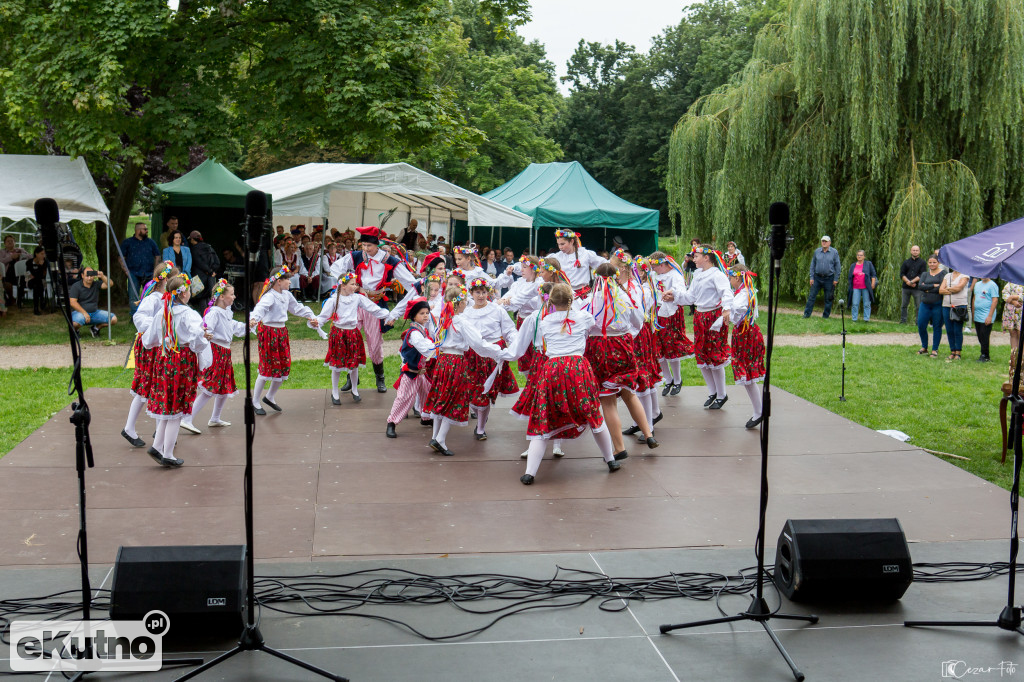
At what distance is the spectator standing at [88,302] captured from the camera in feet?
49.4

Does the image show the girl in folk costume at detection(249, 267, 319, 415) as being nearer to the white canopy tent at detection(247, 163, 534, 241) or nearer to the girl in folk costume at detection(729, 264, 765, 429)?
the girl in folk costume at detection(729, 264, 765, 429)

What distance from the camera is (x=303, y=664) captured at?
163 inches

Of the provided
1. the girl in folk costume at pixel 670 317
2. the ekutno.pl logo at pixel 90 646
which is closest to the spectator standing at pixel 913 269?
the girl in folk costume at pixel 670 317

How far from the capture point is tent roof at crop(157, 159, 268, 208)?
17.5 m

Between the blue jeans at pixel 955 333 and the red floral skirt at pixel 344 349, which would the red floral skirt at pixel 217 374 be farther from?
the blue jeans at pixel 955 333

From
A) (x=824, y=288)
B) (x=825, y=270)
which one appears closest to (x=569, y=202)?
(x=824, y=288)

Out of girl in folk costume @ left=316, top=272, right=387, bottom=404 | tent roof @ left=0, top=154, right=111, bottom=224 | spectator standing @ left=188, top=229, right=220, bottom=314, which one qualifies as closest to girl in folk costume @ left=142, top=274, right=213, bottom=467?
girl in folk costume @ left=316, top=272, right=387, bottom=404

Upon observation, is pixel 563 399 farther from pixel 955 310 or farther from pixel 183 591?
pixel 955 310

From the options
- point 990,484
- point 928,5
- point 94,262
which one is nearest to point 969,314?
point 928,5

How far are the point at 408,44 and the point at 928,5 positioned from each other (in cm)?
931

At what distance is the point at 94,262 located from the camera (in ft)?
82.6

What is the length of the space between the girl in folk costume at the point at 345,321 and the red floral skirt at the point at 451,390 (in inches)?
90.5

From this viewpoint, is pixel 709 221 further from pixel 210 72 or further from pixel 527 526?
pixel 527 526

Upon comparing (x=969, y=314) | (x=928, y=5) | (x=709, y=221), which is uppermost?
(x=928, y=5)
